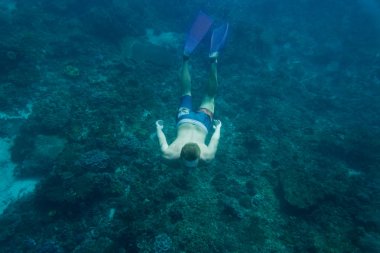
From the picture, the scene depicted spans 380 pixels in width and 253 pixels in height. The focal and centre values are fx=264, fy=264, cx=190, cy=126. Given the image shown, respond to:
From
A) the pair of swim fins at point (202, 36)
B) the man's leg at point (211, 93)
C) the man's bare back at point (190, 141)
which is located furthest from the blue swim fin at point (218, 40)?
the man's bare back at point (190, 141)

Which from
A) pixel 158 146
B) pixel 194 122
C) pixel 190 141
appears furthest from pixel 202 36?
pixel 190 141

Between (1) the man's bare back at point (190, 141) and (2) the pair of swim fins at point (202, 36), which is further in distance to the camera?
(2) the pair of swim fins at point (202, 36)

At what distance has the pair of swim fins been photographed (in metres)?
7.77

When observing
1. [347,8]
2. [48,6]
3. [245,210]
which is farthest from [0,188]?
[347,8]

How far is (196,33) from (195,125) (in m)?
3.44

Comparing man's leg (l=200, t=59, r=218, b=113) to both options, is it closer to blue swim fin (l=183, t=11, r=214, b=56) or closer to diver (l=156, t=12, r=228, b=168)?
diver (l=156, t=12, r=228, b=168)

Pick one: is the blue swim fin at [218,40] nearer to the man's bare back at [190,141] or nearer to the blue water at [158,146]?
the blue water at [158,146]

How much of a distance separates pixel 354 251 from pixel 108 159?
6.41 metres

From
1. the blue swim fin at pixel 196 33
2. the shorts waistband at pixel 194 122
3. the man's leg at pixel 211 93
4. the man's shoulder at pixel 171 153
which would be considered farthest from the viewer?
the blue swim fin at pixel 196 33

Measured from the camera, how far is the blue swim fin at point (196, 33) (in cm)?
782

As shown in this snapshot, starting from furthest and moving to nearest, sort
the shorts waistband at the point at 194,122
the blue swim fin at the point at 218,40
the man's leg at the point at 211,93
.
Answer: the blue swim fin at the point at 218,40 < the man's leg at the point at 211,93 < the shorts waistband at the point at 194,122

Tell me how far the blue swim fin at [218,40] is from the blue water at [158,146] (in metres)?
2.34

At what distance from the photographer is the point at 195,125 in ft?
20.1

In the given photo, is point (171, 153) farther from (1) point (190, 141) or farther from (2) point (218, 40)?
(2) point (218, 40)
